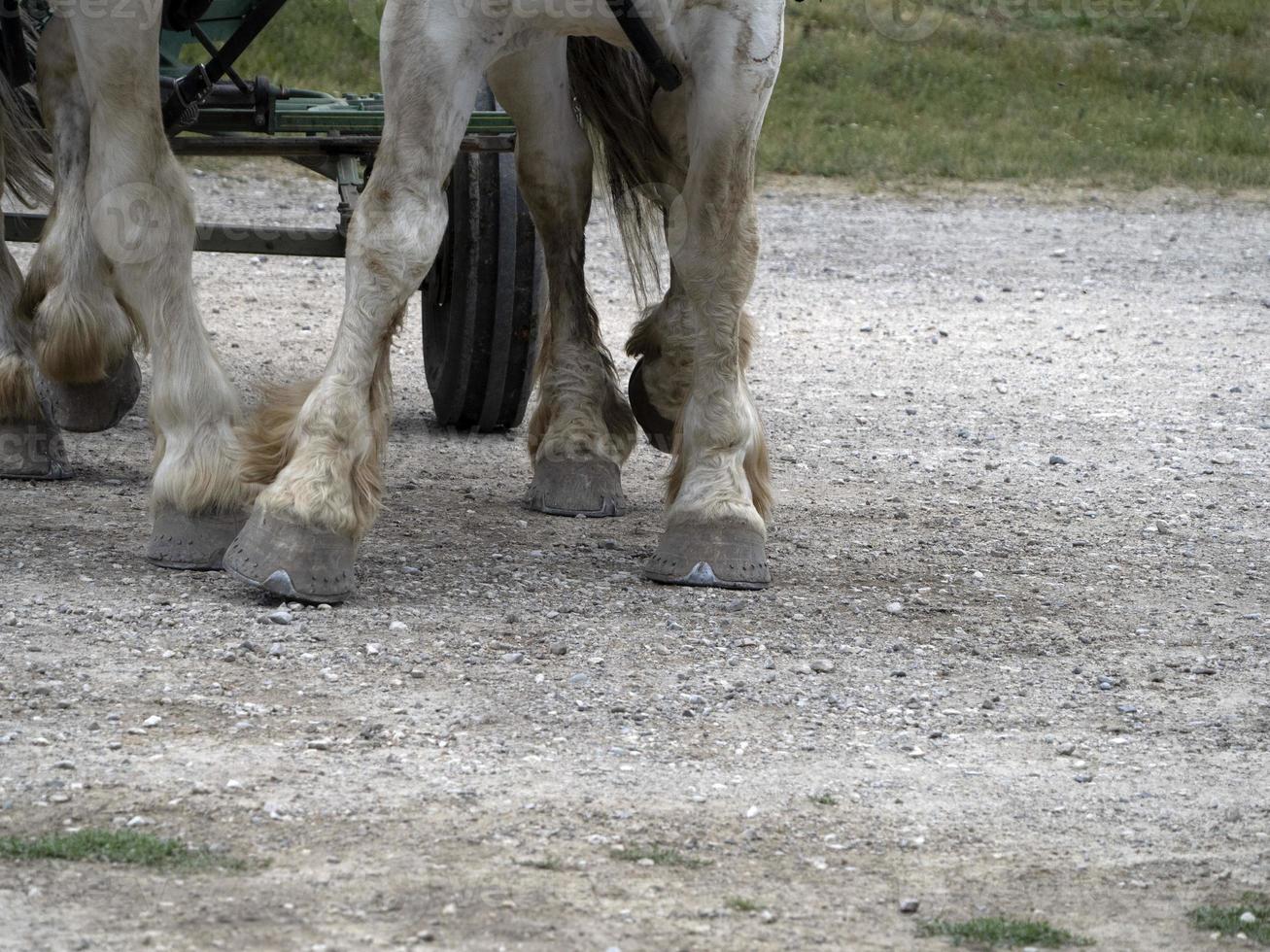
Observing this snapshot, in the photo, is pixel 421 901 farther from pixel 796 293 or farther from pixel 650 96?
pixel 796 293

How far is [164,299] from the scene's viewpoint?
13.2ft

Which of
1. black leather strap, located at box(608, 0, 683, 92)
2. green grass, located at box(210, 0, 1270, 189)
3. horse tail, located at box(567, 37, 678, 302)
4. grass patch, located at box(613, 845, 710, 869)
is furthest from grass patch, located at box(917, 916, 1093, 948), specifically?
green grass, located at box(210, 0, 1270, 189)

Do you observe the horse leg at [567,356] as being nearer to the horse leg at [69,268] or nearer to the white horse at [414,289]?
the white horse at [414,289]

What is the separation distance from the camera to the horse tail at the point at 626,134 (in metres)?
4.48

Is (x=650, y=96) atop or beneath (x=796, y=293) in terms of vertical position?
atop

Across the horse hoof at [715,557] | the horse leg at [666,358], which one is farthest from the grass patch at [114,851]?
the horse leg at [666,358]

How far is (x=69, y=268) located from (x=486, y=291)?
143 centimetres

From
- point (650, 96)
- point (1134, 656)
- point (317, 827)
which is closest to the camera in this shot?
point (317, 827)

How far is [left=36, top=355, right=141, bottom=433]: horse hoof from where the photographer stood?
189 inches

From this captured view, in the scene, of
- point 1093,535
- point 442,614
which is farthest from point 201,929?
point 1093,535

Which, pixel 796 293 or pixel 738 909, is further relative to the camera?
pixel 796 293

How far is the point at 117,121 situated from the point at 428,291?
6.41 ft

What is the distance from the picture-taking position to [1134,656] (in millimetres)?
3719

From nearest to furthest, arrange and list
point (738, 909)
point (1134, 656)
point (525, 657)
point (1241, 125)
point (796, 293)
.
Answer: point (738, 909), point (525, 657), point (1134, 656), point (796, 293), point (1241, 125)
